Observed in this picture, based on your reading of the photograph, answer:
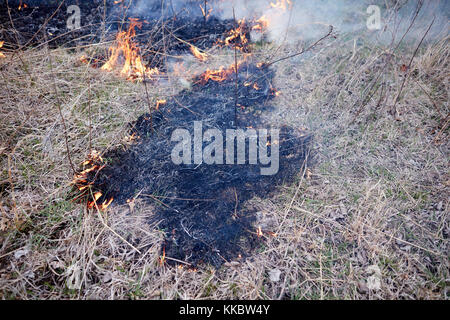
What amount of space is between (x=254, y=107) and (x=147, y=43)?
225 cm

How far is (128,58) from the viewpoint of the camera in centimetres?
381

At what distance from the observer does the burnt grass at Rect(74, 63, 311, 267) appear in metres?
2.19

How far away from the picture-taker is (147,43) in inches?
159

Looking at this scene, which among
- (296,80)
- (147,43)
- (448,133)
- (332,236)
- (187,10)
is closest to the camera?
(332,236)

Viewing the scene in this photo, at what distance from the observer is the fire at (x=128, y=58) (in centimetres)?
374

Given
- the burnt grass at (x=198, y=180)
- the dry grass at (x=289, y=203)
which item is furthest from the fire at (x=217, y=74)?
the dry grass at (x=289, y=203)

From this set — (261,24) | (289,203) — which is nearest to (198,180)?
(289,203)

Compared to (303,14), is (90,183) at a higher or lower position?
lower

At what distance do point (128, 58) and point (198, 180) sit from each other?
2.56 meters

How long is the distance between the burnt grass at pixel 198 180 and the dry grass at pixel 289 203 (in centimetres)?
13

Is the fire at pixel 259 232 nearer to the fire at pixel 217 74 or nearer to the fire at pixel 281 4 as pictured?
the fire at pixel 217 74

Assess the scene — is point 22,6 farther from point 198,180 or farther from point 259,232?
point 259,232
